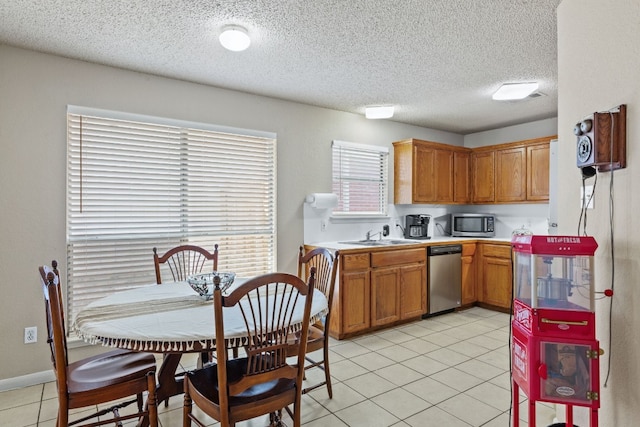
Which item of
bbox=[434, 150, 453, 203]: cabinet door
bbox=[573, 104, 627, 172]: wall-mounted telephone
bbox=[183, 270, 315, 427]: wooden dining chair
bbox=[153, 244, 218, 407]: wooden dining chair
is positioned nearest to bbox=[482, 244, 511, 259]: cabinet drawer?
bbox=[434, 150, 453, 203]: cabinet door

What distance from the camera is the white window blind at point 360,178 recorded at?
4.42m

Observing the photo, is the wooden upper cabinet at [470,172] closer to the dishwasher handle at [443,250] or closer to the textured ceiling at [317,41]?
the dishwasher handle at [443,250]

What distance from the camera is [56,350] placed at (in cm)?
164

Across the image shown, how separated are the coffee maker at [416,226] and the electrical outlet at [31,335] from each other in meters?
4.00

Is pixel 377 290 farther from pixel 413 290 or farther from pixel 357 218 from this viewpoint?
pixel 357 218

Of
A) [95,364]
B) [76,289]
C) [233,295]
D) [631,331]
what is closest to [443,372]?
[631,331]

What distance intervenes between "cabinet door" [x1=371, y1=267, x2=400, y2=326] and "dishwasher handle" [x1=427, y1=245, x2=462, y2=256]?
597mm

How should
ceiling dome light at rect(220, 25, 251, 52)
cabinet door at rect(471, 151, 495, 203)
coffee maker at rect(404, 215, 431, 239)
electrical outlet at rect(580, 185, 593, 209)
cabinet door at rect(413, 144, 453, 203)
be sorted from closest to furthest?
electrical outlet at rect(580, 185, 593, 209), ceiling dome light at rect(220, 25, 251, 52), cabinet door at rect(413, 144, 453, 203), coffee maker at rect(404, 215, 431, 239), cabinet door at rect(471, 151, 495, 203)

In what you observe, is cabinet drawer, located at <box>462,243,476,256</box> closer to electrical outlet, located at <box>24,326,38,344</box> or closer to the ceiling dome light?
the ceiling dome light

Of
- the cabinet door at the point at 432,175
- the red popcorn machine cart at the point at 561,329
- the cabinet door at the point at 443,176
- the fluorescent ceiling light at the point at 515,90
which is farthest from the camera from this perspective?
the cabinet door at the point at 443,176

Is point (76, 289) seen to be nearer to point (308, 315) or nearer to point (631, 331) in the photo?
point (308, 315)

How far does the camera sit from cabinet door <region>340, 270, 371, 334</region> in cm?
366

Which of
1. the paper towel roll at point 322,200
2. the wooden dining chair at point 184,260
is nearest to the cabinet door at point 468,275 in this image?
the paper towel roll at point 322,200

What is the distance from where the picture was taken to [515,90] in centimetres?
353
